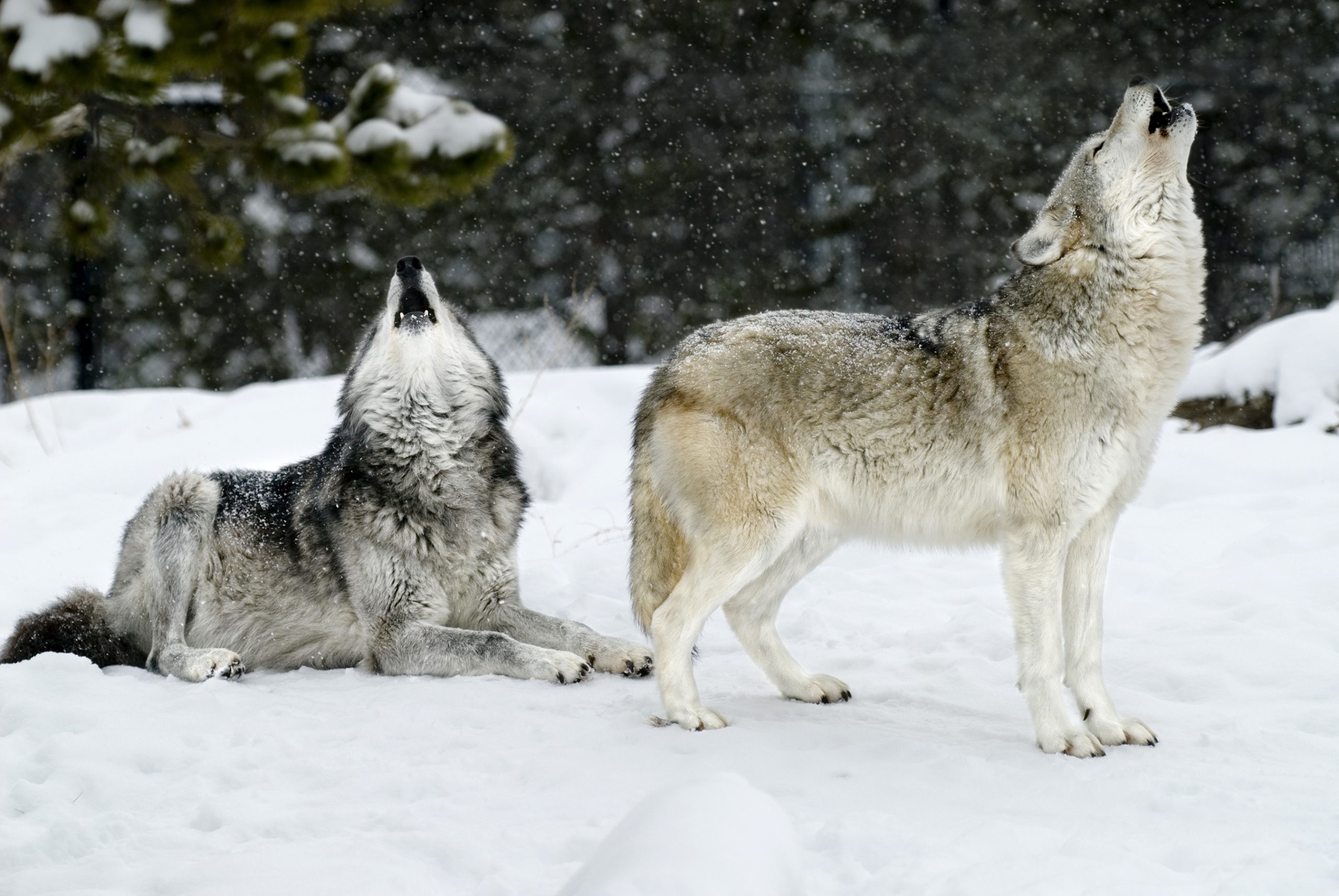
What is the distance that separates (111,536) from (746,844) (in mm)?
5046

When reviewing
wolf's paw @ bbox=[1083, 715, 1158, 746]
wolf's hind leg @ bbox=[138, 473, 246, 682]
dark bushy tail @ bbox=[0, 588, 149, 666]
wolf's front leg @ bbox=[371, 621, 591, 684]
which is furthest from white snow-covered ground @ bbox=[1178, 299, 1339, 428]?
dark bushy tail @ bbox=[0, 588, 149, 666]

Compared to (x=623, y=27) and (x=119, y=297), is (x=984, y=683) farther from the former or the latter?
Result: (x=119, y=297)

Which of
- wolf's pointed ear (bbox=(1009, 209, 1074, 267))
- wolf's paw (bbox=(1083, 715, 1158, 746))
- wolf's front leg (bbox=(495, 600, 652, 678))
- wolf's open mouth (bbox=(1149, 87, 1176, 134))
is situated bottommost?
wolf's front leg (bbox=(495, 600, 652, 678))

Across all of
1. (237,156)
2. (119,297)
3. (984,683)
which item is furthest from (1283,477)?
(119,297)

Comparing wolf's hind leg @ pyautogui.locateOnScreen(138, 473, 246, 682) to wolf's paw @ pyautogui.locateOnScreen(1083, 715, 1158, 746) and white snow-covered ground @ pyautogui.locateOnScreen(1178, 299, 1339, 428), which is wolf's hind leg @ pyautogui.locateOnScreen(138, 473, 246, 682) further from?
white snow-covered ground @ pyautogui.locateOnScreen(1178, 299, 1339, 428)

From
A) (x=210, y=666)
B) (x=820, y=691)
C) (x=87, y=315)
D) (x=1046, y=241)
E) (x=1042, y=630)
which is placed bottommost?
(x=210, y=666)

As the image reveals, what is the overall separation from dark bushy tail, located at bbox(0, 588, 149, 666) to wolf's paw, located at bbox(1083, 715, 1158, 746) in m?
3.35

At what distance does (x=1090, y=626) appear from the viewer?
10.3 feet

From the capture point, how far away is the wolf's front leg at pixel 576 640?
3.96 metres

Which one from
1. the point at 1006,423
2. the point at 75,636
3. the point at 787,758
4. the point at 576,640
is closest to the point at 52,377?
the point at 75,636

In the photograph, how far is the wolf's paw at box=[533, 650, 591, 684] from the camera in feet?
12.4

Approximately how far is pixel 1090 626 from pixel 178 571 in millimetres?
3200

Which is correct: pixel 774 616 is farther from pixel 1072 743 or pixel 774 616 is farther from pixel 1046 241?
pixel 1046 241

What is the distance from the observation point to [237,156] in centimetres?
754
